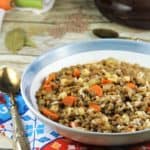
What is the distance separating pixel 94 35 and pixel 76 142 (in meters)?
0.46

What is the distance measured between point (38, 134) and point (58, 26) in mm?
475

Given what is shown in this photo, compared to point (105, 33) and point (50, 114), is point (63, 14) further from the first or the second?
point (50, 114)

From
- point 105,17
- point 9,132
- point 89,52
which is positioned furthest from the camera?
point 105,17

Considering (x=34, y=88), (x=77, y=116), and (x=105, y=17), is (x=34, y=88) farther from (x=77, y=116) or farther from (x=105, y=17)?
(x=105, y=17)

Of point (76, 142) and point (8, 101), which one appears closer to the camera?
point (76, 142)

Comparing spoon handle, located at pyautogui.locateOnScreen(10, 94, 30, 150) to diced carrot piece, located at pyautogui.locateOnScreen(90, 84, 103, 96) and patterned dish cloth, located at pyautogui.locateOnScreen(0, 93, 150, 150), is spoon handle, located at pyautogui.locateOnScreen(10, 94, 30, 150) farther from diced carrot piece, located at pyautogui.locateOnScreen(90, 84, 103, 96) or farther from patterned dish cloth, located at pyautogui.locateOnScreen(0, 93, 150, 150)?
diced carrot piece, located at pyautogui.locateOnScreen(90, 84, 103, 96)

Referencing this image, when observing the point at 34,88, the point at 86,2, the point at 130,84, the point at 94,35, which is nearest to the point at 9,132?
the point at 34,88

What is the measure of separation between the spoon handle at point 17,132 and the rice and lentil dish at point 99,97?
0.05 metres

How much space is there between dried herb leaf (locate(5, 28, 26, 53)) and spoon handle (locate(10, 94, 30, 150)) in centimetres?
28

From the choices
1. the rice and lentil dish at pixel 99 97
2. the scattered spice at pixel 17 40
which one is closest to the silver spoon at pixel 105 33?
the scattered spice at pixel 17 40

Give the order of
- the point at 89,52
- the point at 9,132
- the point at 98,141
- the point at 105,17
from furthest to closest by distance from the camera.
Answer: the point at 105,17 < the point at 89,52 < the point at 9,132 < the point at 98,141

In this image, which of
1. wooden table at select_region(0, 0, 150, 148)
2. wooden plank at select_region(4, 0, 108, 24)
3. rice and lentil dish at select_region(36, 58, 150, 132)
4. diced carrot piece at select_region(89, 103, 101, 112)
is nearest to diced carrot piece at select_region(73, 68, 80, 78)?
rice and lentil dish at select_region(36, 58, 150, 132)

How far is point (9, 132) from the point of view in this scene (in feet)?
2.98

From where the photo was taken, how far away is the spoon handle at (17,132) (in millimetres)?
837
